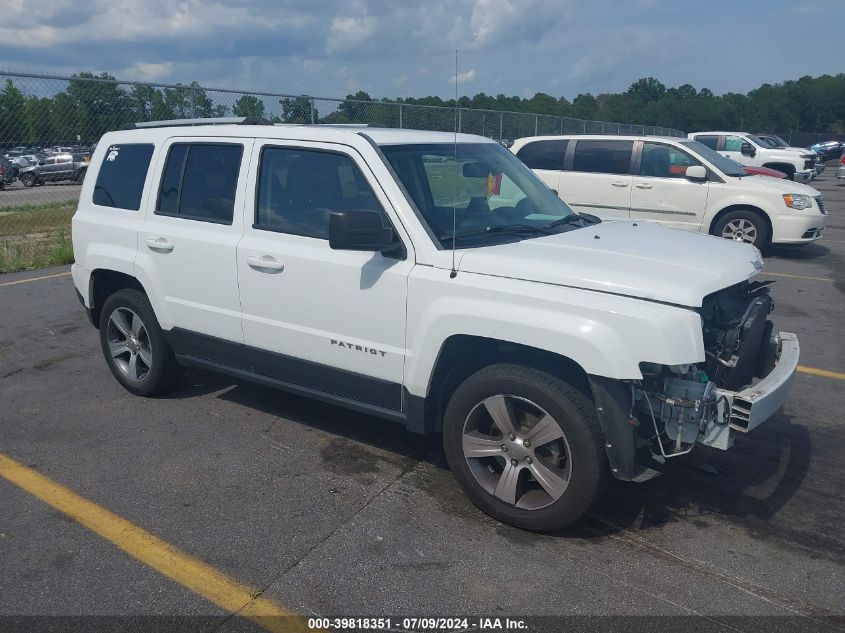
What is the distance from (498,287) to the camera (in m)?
3.59

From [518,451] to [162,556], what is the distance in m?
1.77

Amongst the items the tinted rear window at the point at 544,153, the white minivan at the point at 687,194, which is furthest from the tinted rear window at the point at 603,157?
the tinted rear window at the point at 544,153

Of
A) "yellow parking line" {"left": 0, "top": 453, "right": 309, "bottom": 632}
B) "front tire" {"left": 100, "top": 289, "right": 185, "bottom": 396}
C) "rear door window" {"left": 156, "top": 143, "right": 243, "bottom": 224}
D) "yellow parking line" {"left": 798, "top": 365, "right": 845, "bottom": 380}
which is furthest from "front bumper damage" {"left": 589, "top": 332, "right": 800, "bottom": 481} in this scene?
"front tire" {"left": 100, "top": 289, "right": 185, "bottom": 396}

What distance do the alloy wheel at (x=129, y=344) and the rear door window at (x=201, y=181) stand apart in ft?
2.99

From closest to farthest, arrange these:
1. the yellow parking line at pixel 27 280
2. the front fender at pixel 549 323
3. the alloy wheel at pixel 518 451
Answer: the front fender at pixel 549 323
the alloy wheel at pixel 518 451
the yellow parking line at pixel 27 280

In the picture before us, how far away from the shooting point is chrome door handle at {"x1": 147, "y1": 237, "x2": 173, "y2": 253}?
4.93 m

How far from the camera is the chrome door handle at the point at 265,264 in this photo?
4352 mm

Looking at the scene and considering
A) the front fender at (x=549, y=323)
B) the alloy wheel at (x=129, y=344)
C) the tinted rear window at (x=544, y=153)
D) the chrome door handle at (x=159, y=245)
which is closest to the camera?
the front fender at (x=549, y=323)

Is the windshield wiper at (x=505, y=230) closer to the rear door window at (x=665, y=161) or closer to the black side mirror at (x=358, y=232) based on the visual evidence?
the black side mirror at (x=358, y=232)

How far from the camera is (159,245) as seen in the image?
4.97 metres

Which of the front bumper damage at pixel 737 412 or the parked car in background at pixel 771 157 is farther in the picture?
the parked car in background at pixel 771 157

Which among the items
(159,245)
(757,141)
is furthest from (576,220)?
(757,141)

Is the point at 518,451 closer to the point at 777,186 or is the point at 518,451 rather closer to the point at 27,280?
the point at 27,280

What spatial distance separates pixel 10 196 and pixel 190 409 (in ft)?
37.3
